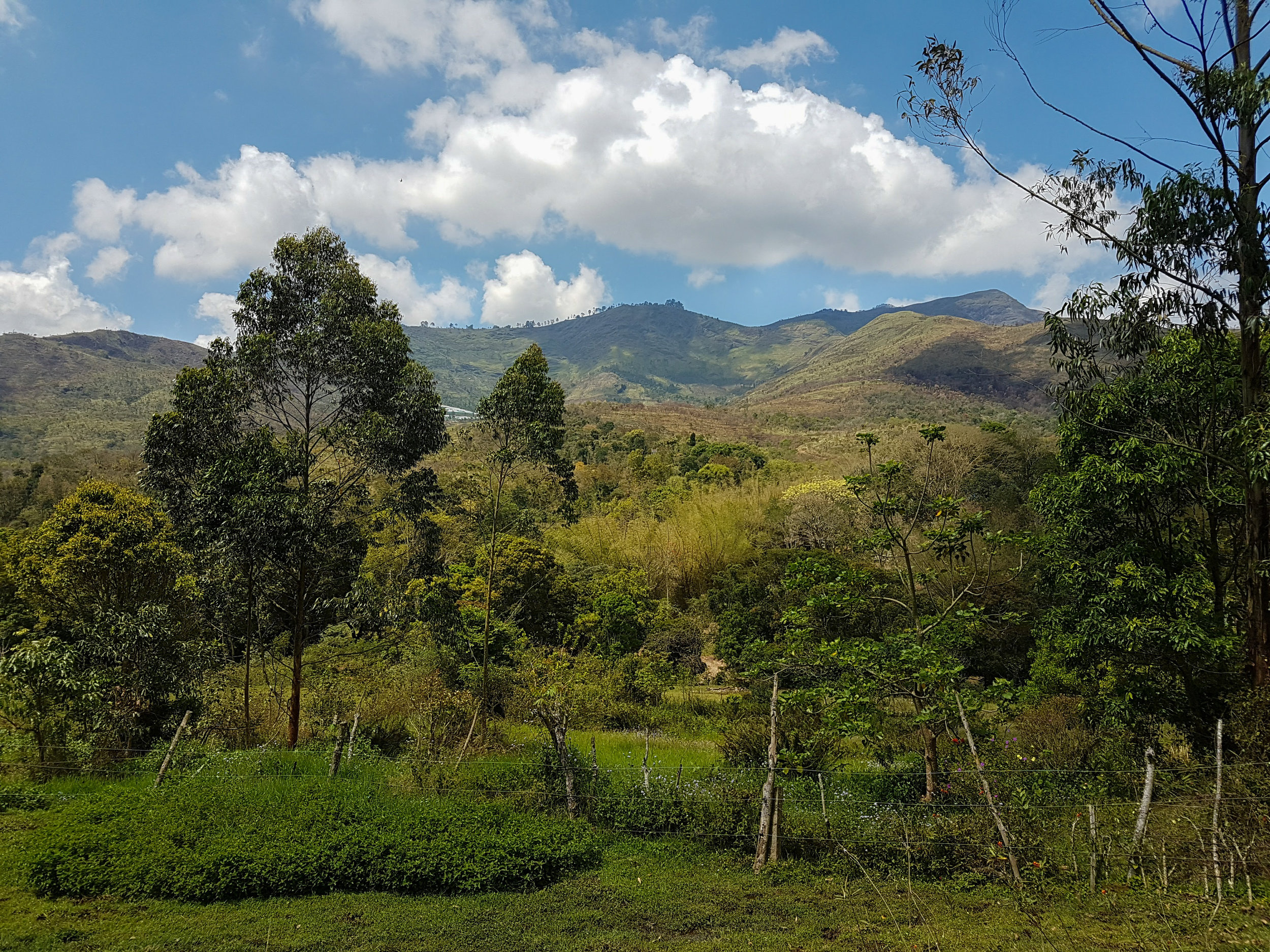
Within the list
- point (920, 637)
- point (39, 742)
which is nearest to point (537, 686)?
point (39, 742)

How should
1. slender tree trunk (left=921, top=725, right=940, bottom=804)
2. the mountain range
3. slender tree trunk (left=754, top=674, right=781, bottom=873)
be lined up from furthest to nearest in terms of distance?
the mountain range
slender tree trunk (left=921, top=725, right=940, bottom=804)
slender tree trunk (left=754, top=674, right=781, bottom=873)

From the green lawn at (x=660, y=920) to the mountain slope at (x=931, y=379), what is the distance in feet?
234

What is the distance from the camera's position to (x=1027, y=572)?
2127 centimetres

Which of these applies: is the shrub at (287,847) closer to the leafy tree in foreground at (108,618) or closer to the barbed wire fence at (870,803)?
the barbed wire fence at (870,803)

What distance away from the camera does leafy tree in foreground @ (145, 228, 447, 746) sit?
1097 cm

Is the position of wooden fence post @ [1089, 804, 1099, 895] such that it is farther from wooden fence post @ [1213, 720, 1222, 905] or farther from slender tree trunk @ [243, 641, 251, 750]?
slender tree trunk @ [243, 641, 251, 750]

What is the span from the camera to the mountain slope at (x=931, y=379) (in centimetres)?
8900

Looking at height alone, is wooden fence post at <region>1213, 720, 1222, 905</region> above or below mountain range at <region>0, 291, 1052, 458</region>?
below

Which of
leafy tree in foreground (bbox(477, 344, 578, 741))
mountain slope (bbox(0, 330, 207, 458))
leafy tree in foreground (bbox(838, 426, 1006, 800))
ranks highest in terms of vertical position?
mountain slope (bbox(0, 330, 207, 458))

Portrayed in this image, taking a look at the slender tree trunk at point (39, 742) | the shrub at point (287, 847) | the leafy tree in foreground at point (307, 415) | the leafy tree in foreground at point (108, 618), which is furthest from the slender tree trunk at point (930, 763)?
the slender tree trunk at point (39, 742)

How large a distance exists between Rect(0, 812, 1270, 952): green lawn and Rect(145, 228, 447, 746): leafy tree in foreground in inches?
196

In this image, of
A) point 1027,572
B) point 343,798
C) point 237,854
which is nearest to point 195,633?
point 343,798

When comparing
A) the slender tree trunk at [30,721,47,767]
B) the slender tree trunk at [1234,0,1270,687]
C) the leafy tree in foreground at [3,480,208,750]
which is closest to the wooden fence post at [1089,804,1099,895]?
the slender tree trunk at [1234,0,1270,687]

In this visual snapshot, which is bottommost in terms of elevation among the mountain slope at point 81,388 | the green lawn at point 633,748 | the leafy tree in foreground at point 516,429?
the green lawn at point 633,748
